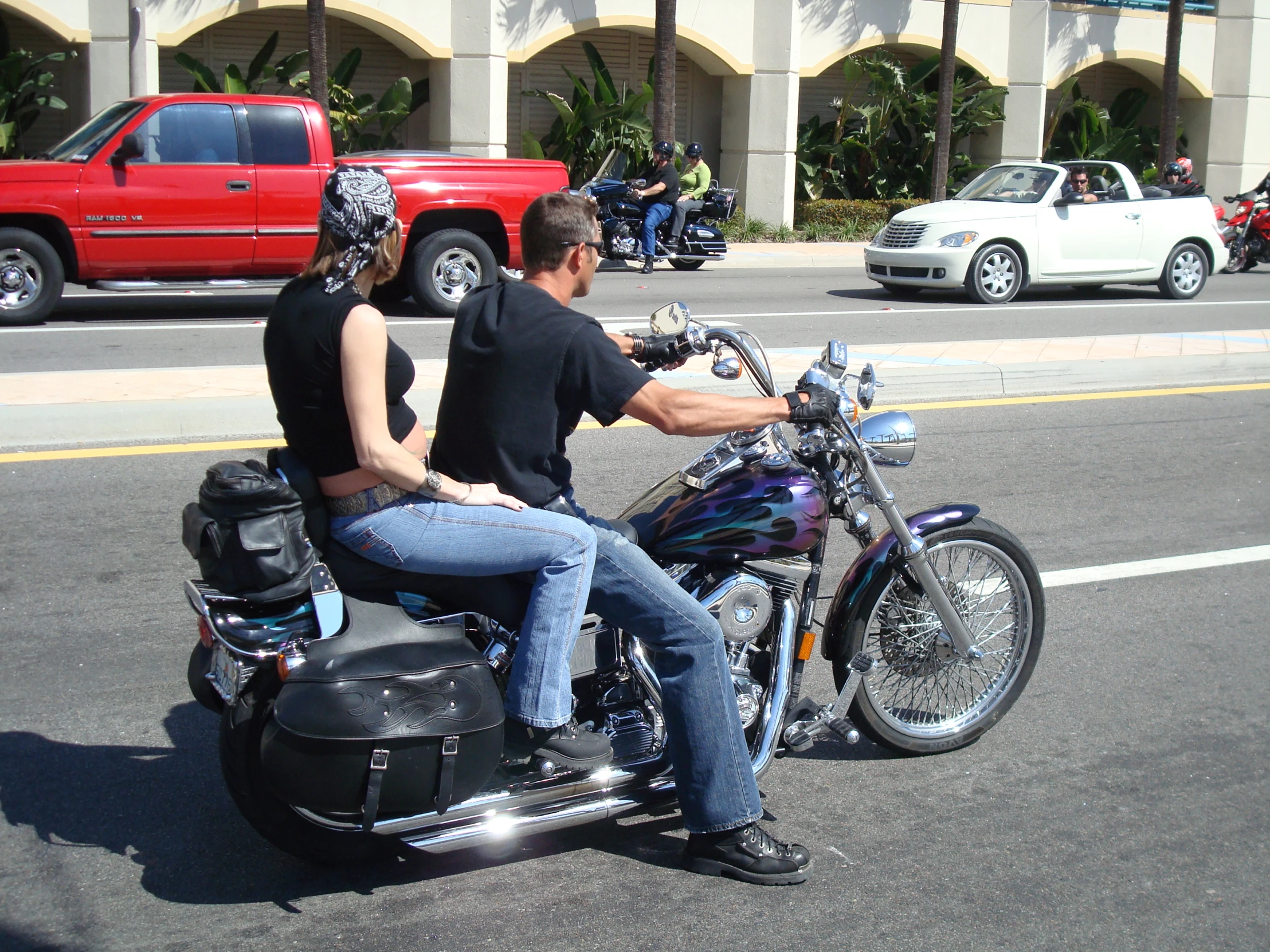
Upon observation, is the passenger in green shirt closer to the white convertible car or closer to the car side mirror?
the white convertible car

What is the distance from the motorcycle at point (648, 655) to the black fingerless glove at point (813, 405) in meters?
0.09

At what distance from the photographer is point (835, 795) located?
13.3 ft

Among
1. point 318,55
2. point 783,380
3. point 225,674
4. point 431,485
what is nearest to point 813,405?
point 431,485

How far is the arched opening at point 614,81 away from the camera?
1058 inches

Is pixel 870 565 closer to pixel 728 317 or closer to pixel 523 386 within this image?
pixel 523 386

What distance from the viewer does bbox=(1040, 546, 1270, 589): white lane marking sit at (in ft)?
19.7

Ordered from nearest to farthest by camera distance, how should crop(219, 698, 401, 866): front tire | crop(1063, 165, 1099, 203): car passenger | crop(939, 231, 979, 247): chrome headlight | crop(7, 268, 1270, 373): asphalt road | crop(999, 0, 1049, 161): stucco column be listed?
crop(219, 698, 401, 866): front tire
crop(7, 268, 1270, 373): asphalt road
crop(939, 231, 979, 247): chrome headlight
crop(1063, 165, 1099, 203): car passenger
crop(999, 0, 1049, 161): stucco column

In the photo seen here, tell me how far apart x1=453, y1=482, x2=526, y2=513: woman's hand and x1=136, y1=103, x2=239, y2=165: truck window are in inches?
397

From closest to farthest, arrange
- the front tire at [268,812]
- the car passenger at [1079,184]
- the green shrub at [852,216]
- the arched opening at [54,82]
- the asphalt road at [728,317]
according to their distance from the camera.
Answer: the front tire at [268,812] < the asphalt road at [728,317] < the car passenger at [1079,184] < the arched opening at [54,82] < the green shrub at [852,216]

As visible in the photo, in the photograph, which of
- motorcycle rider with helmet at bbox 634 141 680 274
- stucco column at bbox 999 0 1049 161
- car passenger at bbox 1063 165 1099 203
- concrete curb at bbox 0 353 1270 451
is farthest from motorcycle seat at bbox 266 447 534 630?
stucco column at bbox 999 0 1049 161

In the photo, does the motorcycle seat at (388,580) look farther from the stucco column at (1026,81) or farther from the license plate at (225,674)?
the stucco column at (1026,81)

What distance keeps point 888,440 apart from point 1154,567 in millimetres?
2965

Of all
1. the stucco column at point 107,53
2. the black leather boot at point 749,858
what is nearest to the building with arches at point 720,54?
the stucco column at point 107,53

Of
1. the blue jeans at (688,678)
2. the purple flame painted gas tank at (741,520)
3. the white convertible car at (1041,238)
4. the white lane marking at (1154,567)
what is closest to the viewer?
the blue jeans at (688,678)
